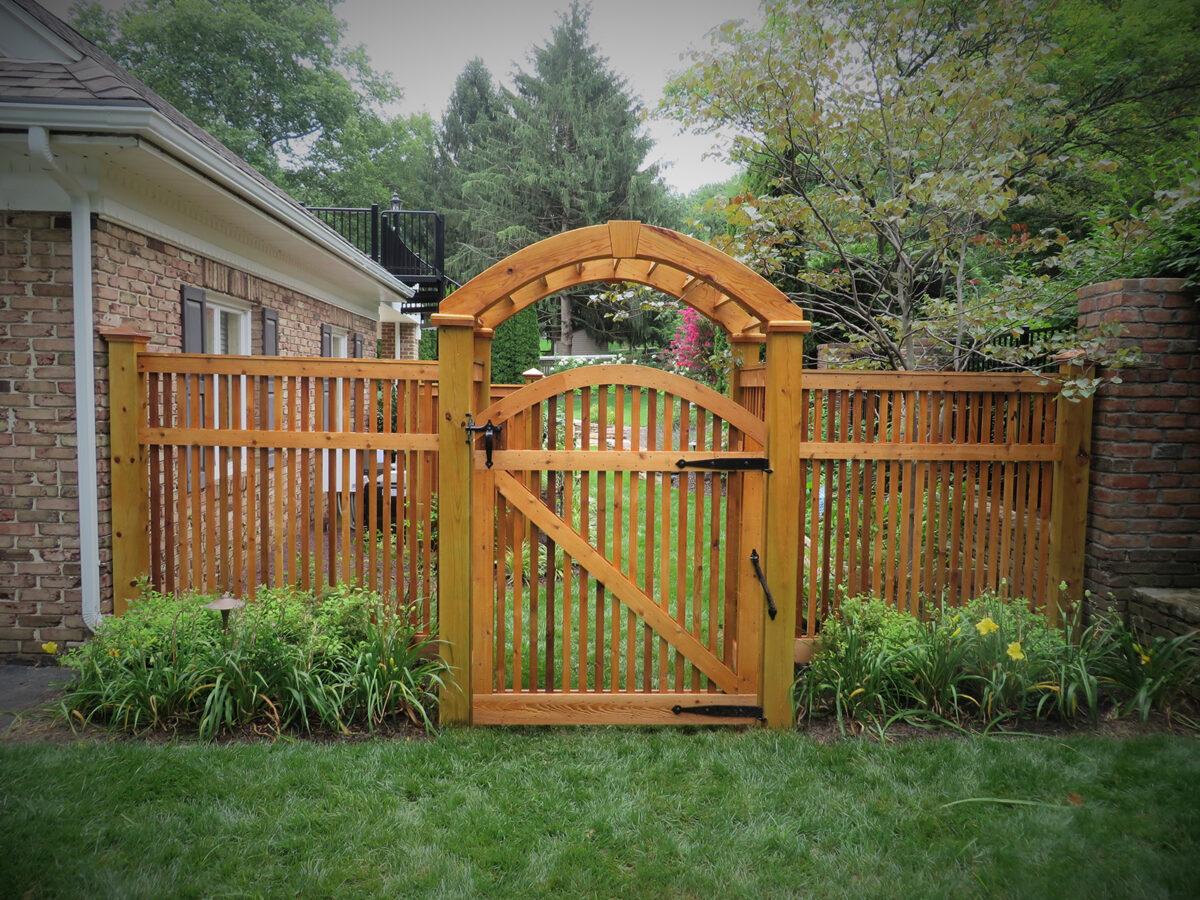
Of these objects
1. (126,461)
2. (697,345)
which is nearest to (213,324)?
(126,461)

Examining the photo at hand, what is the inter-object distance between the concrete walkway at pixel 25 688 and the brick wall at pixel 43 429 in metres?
0.15

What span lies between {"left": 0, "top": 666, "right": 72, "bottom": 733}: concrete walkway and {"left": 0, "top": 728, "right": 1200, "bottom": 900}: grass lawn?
60cm

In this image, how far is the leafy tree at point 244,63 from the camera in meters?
25.1

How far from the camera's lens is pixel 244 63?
26438 millimetres

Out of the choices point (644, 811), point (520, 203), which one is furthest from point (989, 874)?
point (520, 203)

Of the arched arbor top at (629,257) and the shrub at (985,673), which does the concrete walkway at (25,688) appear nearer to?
the arched arbor top at (629,257)

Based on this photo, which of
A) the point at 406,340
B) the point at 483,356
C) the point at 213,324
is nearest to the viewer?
the point at 483,356

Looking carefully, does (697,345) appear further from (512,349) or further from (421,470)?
(421,470)

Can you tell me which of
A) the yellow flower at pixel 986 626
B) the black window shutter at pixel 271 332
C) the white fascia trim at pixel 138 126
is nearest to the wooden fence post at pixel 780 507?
the yellow flower at pixel 986 626

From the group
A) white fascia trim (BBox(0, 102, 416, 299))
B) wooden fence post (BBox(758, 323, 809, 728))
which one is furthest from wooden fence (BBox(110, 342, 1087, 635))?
white fascia trim (BBox(0, 102, 416, 299))

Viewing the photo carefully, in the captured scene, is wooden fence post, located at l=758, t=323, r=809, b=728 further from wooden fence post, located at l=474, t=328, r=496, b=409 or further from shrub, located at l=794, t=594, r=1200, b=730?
wooden fence post, located at l=474, t=328, r=496, b=409

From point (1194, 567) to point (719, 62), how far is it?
14.9 feet

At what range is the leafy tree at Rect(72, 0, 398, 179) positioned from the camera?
82.5 feet

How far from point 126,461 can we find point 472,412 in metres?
2.05
